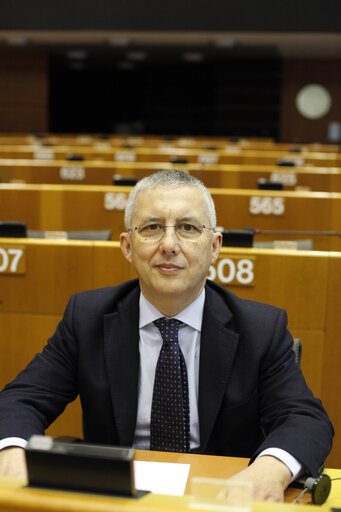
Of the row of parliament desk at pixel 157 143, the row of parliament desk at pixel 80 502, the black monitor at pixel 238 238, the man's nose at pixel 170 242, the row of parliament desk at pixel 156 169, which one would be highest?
the row of parliament desk at pixel 157 143

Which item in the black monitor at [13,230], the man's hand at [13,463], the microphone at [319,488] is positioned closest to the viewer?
the microphone at [319,488]

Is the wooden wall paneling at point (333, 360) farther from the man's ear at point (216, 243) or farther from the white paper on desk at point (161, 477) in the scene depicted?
the white paper on desk at point (161, 477)

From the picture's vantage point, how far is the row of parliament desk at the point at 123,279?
2.56m

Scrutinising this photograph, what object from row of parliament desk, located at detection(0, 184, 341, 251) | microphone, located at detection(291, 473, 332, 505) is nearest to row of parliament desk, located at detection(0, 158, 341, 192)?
row of parliament desk, located at detection(0, 184, 341, 251)

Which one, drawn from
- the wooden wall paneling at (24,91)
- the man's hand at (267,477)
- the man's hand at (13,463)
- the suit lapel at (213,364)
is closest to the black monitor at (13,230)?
the suit lapel at (213,364)

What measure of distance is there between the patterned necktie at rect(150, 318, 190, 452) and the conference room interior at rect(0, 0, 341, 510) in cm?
17

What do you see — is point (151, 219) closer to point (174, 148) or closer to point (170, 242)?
point (170, 242)

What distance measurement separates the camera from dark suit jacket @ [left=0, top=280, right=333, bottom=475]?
168 centimetres

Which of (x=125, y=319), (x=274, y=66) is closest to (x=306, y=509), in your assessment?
(x=125, y=319)

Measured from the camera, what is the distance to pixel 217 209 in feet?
13.8

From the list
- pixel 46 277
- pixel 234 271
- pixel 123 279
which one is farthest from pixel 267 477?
pixel 46 277

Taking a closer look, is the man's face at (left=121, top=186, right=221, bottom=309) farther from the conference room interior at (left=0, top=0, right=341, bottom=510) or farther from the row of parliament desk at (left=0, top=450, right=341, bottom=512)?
the row of parliament desk at (left=0, top=450, right=341, bottom=512)

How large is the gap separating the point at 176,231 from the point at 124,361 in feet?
1.20

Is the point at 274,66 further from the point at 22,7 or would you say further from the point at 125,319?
the point at 125,319
